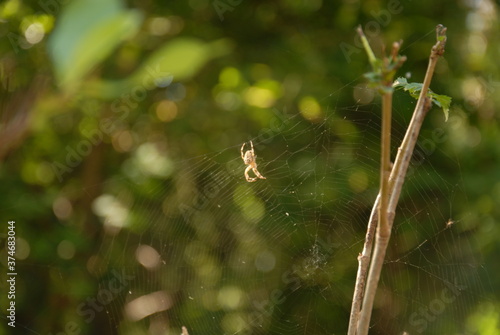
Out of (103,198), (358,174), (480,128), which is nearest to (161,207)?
(103,198)

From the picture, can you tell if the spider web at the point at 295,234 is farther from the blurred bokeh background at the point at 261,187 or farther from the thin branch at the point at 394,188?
the thin branch at the point at 394,188

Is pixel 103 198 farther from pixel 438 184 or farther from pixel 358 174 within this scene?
pixel 438 184

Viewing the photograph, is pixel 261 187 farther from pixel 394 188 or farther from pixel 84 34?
pixel 84 34

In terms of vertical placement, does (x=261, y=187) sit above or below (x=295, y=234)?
above

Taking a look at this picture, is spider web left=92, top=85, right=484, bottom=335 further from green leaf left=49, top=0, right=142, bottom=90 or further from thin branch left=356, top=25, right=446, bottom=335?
green leaf left=49, top=0, right=142, bottom=90

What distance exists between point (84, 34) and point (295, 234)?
1947 millimetres

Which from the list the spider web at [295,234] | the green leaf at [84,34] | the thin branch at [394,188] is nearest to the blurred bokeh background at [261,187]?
the spider web at [295,234]

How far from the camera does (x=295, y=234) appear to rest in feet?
6.97

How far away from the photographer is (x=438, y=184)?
213cm

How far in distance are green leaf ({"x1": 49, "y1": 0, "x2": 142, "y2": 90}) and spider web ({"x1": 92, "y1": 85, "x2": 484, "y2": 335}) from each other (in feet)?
5.27

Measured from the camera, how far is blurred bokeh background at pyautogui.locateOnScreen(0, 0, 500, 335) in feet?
6.76

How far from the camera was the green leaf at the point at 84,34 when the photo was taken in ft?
0.69

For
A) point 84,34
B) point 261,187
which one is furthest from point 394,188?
point 261,187

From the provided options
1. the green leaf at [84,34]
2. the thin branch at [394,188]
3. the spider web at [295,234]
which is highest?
the green leaf at [84,34]
